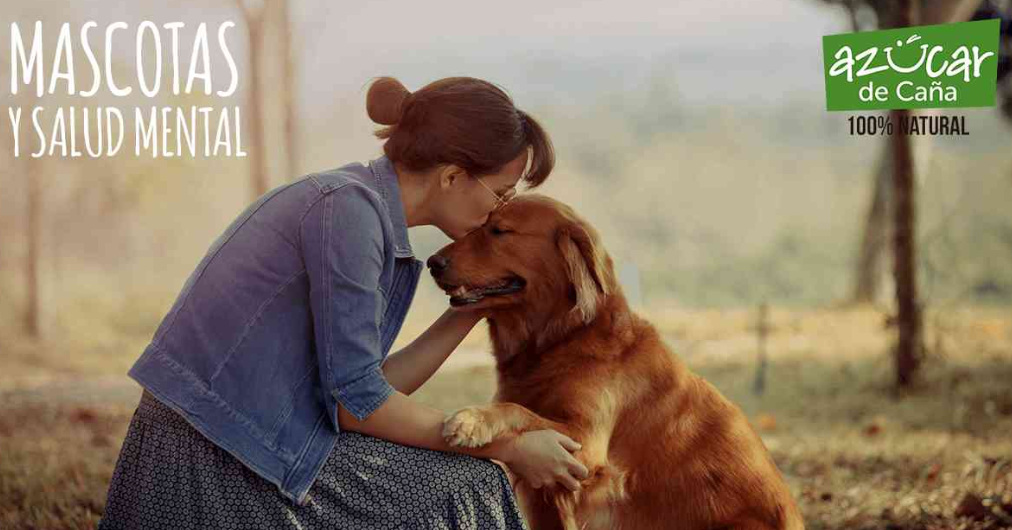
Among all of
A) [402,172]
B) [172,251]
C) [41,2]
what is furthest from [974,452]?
[172,251]

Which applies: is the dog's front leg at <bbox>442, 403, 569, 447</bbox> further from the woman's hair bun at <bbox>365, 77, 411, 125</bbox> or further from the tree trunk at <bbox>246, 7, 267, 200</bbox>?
the tree trunk at <bbox>246, 7, 267, 200</bbox>

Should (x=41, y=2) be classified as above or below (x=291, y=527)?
above

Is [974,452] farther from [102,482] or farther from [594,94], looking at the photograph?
[594,94]

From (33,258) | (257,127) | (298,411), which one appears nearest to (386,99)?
(298,411)

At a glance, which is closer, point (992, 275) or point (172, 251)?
point (172, 251)

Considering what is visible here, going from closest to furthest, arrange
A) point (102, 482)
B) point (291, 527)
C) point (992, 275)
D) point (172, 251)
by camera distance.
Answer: point (291, 527)
point (102, 482)
point (172, 251)
point (992, 275)

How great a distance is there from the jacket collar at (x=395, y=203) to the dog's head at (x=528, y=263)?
320 millimetres

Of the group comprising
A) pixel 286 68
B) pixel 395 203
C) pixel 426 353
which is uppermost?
pixel 286 68

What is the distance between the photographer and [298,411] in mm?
2277

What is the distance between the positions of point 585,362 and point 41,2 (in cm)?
661

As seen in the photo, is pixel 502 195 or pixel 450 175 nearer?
pixel 450 175

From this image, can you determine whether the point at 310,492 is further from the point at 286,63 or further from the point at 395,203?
the point at 286,63

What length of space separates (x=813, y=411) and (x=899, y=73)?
8.21 feet

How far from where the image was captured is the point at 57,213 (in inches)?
369
